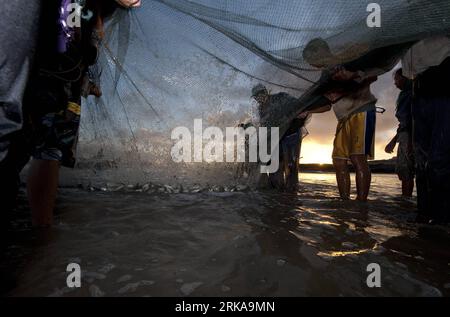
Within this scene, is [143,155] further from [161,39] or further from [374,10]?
[374,10]

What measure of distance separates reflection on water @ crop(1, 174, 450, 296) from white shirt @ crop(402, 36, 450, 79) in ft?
4.48

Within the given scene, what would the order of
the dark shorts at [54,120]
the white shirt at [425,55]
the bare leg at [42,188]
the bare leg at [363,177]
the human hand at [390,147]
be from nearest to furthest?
the dark shorts at [54,120], the bare leg at [42,188], the white shirt at [425,55], the bare leg at [363,177], the human hand at [390,147]

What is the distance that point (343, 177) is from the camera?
399 cm

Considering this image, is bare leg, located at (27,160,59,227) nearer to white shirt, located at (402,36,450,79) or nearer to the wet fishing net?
the wet fishing net

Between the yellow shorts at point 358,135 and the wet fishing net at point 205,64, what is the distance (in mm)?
677

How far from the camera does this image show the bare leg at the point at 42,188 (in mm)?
1933

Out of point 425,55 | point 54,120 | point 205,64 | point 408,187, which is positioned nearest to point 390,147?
point 408,187

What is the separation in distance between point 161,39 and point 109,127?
1.39 meters

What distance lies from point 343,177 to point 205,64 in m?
2.56

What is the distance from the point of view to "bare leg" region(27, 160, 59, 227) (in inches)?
76.1

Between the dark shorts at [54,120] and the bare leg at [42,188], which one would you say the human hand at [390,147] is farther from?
the bare leg at [42,188]

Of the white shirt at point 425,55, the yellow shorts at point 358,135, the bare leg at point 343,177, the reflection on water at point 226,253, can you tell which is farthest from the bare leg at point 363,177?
the white shirt at point 425,55

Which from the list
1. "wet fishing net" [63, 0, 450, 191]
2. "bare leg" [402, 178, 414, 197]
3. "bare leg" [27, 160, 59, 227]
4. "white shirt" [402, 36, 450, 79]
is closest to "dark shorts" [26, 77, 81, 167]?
"bare leg" [27, 160, 59, 227]

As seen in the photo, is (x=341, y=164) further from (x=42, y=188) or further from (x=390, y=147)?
(x=42, y=188)
